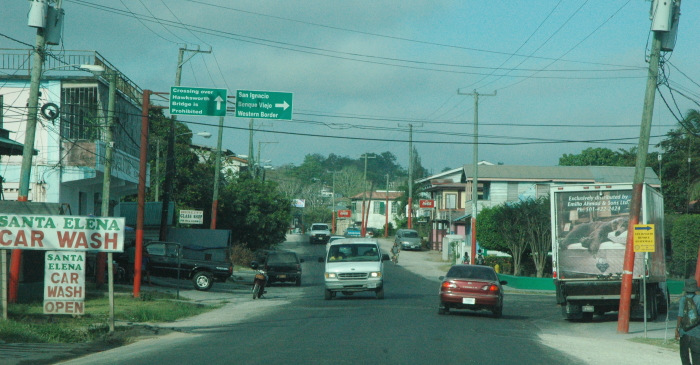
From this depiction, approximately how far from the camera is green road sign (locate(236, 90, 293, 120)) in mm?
24422

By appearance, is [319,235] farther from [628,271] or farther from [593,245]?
[628,271]

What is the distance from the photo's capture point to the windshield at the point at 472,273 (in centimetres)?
2095

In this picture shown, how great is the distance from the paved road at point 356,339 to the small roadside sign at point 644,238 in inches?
129

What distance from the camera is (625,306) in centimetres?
1855

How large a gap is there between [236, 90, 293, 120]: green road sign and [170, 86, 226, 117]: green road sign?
0.60 meters

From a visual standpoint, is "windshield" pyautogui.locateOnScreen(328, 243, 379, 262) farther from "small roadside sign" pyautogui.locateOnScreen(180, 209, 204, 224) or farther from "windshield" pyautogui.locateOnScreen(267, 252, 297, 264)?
"small roadside sign" pyautogui.locateOnScreen(180, 209, 204, 224)

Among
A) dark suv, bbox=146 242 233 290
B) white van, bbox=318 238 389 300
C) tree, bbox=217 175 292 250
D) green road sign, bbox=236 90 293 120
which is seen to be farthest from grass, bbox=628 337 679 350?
tree, bbox=217 175 292 250

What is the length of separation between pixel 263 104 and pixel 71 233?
10.1 meters

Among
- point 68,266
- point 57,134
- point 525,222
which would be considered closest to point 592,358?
point 68,266

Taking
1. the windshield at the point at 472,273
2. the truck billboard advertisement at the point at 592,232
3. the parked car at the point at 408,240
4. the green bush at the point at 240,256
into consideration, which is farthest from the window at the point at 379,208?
the truck billboard advertisement at the point at 592,232

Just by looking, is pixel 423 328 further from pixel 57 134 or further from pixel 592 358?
pixel 57 134

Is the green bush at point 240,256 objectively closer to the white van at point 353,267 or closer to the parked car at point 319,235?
the white van at point 353,267

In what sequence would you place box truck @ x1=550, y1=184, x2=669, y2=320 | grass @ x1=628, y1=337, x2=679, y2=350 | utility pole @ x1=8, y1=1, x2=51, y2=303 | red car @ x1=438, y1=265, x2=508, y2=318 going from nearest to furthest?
grass @ x1=628, y1=337, x2=679, y2=350, utility pole @ x1=8, y1=1, x2=51, y2=303, box truck @ x1=550, y1=184, x2=669, y2=320, red car @ x1=438, y1=265, x2=508, y2=318

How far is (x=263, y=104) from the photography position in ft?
80.6
